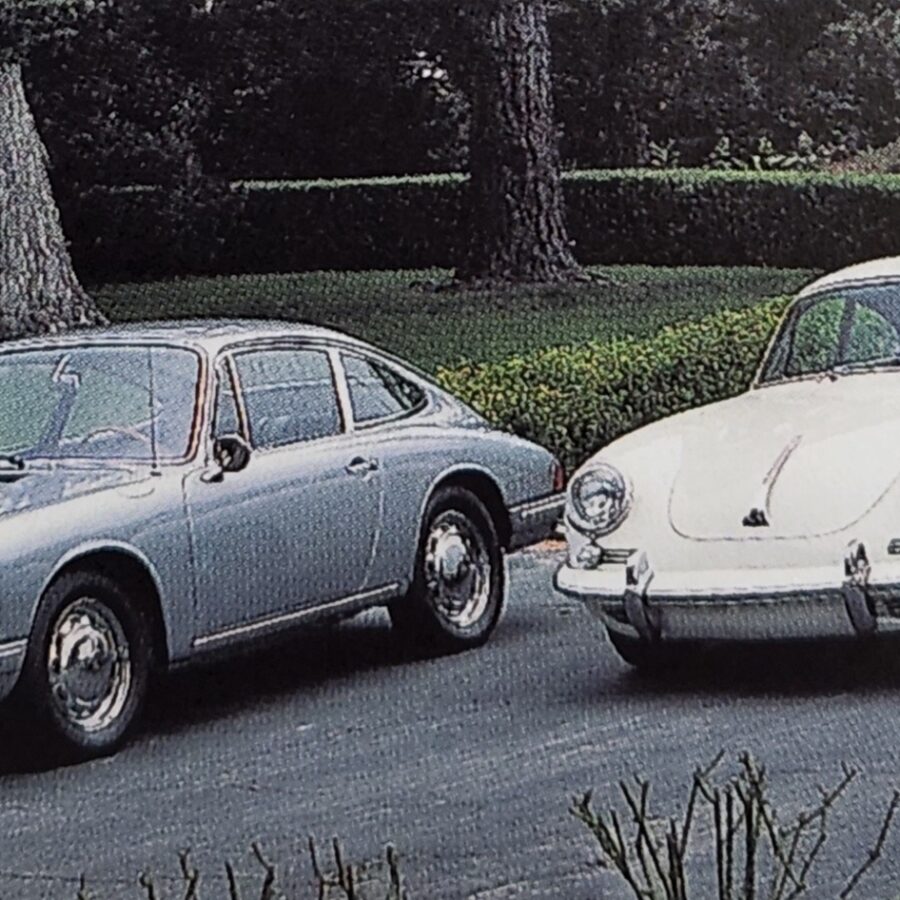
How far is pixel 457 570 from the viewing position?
7316 mm

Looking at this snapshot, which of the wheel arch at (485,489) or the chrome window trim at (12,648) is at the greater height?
the chrome window trim at (12,648)

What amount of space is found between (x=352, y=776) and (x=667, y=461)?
1.31 metres

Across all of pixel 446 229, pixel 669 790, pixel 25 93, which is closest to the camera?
pixel 669 790

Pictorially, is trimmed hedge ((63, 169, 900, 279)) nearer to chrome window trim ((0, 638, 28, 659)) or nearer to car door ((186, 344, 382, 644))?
car door ((186, 344, 382, 644))

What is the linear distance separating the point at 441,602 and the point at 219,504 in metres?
1.07

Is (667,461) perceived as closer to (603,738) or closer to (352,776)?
(603,738)

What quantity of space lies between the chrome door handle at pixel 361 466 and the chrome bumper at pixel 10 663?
1.35m

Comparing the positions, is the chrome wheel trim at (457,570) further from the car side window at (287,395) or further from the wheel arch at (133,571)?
the wheel arch at (133,571)

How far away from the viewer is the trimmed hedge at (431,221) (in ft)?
26.7

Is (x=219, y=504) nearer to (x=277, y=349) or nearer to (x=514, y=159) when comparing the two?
(x=277, y=349)

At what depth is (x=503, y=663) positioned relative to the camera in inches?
282

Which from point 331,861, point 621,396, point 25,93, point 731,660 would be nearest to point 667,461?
point 731,660

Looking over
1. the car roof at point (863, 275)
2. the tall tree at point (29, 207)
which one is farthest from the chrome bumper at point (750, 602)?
the tall tree at point (29, 207)

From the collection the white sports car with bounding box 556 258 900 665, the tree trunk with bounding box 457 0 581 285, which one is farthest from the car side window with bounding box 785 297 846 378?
the tree trunk with bounding box 457 0 581 285
